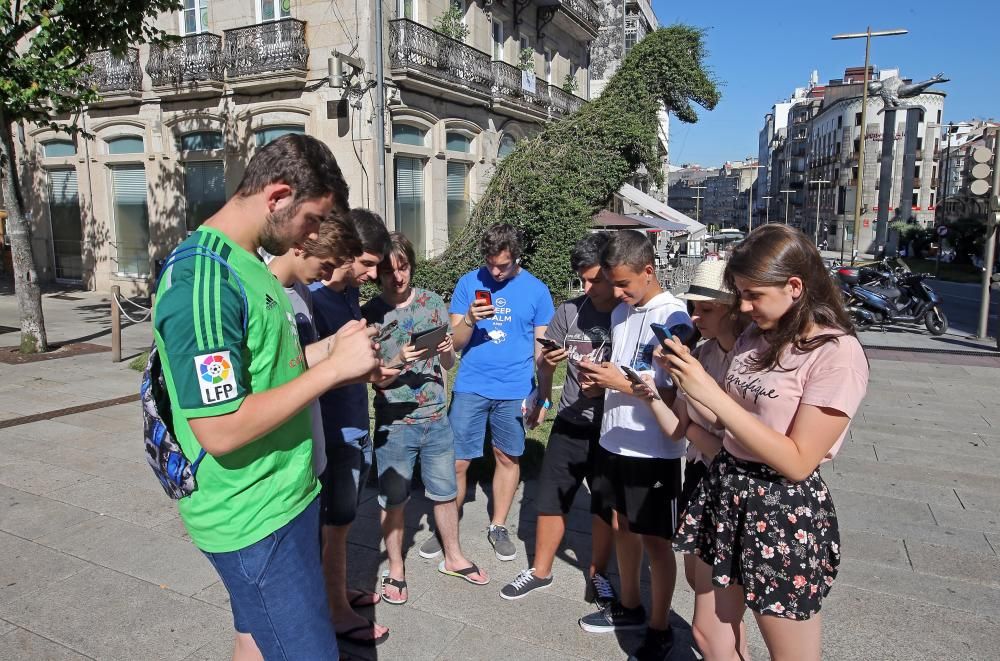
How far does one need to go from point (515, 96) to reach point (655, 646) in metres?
19.1

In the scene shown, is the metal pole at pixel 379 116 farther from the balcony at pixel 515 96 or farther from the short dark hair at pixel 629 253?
the short dark hair at pixel 629 253

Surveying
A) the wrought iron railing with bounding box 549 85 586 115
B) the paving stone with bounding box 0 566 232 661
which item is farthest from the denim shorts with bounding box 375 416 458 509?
the wrought iron railing with bounding box 549 85 586 115

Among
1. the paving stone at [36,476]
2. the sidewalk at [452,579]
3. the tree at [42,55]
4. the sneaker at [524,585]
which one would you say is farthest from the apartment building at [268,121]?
the sneaker at [524,585]

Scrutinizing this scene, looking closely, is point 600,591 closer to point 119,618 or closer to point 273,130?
point 119,618

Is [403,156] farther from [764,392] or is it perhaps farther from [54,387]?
[764,392]

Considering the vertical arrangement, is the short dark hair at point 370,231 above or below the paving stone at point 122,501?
above

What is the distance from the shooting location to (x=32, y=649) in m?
2.95

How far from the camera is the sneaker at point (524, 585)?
342 cm

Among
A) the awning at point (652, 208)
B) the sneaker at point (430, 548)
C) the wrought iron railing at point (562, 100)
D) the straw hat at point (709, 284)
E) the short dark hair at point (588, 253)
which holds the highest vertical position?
the wrought iron railing at point (562, 100)

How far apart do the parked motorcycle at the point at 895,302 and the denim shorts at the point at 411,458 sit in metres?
11.9

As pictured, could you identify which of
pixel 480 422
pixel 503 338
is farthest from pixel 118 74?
pixel 480 422

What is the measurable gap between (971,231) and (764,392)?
46725mm

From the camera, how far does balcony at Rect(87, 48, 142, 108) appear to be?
17109 mm

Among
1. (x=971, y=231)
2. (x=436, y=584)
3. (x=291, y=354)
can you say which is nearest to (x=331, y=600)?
(x=436, y=584)
